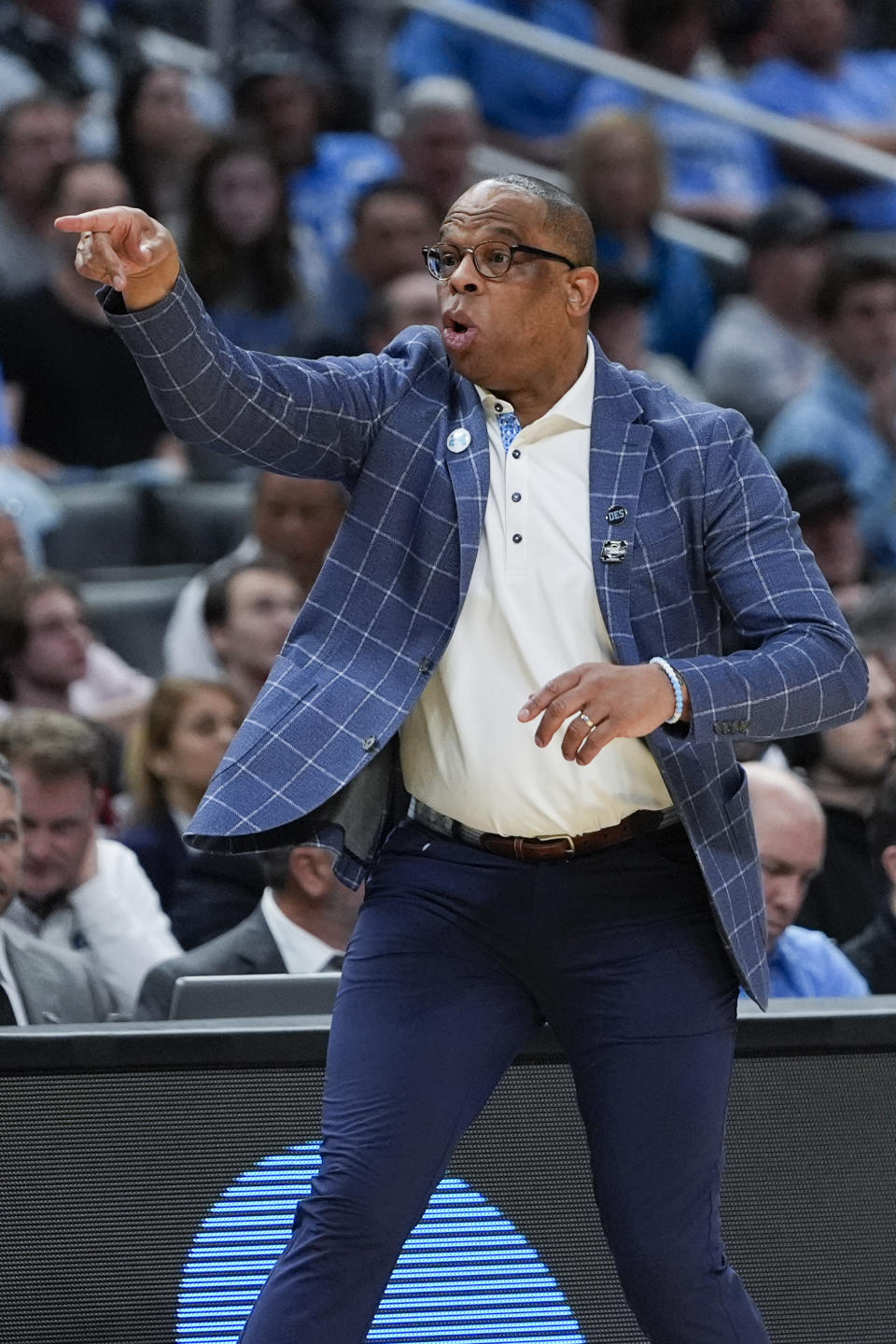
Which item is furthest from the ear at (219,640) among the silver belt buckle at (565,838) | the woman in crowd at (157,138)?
the silver belt buckle at (565,838)

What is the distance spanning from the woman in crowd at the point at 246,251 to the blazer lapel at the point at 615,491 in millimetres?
4202

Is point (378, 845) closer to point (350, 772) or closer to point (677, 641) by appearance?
point (350, 772)

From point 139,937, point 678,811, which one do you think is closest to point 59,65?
point 139,937

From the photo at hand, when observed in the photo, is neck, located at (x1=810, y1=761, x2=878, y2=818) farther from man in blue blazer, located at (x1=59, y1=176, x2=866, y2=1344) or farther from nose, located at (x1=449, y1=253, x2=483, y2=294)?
nose, located at (x1=449, y1=253, x2=483, y2=294)

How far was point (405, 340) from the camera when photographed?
270 centimetres

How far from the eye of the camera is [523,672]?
2.48 metres

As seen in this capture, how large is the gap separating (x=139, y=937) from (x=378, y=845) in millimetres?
1500

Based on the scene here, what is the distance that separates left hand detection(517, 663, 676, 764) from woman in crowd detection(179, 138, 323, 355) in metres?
4.61

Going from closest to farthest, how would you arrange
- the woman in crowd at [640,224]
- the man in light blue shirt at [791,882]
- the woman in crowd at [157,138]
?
the man in light blue shirt at [791,882]
the woman in crowd at [157,138]
the woman in crowd at [640,224]

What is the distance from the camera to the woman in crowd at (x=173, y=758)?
468cm

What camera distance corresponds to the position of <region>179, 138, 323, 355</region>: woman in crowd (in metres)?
6.71

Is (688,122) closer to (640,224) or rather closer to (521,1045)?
(640,224)

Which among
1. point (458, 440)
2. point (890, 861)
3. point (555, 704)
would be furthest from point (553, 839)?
point (890, 861)

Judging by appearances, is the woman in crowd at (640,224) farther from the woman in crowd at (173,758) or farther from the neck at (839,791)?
the woman in crowd at (173,758)
